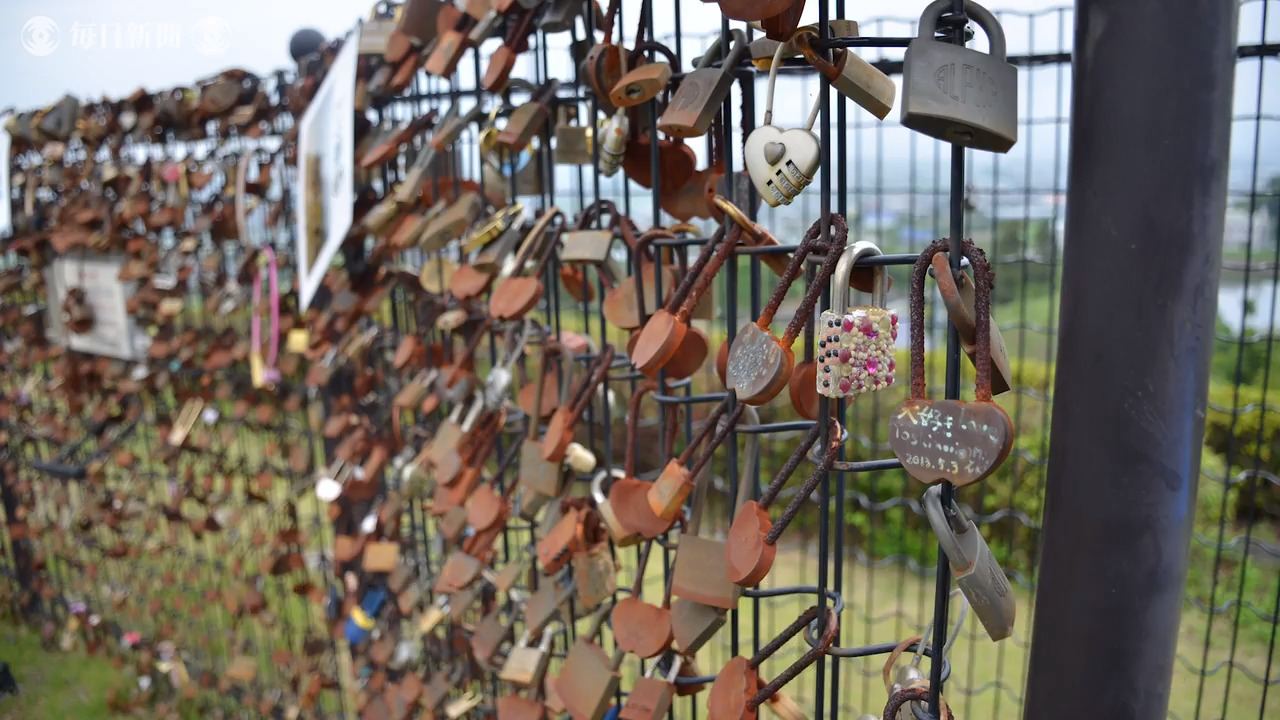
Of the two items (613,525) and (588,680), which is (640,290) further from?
(588,680)

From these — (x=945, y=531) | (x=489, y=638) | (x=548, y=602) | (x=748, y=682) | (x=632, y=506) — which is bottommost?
(x=489, y=638)

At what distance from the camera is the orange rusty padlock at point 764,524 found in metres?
0.67

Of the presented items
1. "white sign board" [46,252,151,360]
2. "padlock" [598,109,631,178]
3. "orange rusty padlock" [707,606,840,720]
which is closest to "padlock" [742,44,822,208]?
"padlock" [598,109,631,178]

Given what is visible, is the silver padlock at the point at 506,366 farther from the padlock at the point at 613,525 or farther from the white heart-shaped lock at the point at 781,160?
the white heart-shaped lock at the point at 781,160

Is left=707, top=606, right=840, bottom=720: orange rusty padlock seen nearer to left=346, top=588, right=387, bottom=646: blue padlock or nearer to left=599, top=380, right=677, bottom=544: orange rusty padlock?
left=599, top=380, right=677, bottom=544: orange rusty padlock

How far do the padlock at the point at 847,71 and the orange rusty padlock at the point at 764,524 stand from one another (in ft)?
0.82

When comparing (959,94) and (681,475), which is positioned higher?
(959,94)

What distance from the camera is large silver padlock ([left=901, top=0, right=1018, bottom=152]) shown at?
0.53 meters

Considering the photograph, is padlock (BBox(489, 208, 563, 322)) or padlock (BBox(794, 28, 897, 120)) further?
padlock (BBox(489, 208, 563, 322))

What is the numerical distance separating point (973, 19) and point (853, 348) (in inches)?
9.1

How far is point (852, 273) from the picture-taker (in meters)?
0.66

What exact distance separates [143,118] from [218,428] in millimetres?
802

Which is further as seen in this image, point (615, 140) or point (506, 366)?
point (506, 366)

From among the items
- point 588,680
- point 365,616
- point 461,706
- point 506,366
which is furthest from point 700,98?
point 365,616
